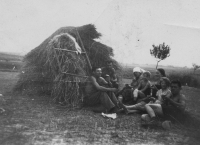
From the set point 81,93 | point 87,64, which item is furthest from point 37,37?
point 81,93

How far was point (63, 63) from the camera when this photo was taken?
13.9 ft

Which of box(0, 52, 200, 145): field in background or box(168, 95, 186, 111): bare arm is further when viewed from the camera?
box(168, 95, 186, 111): bare arm

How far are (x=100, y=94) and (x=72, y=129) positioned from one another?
115 cm

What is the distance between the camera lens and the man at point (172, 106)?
11.1 ft

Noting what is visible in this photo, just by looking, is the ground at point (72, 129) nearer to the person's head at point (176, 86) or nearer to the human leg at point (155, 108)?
the human leg at point (155, 108)

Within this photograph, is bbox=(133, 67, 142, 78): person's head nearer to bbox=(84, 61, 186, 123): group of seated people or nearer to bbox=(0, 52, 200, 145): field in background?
bbox=(84, 61, 186, 123): group of seated people

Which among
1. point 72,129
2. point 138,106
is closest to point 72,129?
point 72,129

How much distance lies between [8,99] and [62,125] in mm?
2023

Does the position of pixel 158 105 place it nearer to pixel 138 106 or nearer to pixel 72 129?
pixel 138 106

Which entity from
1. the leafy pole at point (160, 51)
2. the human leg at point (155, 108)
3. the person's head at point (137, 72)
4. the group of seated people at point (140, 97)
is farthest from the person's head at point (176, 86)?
the leafy pole at point (160, 51)

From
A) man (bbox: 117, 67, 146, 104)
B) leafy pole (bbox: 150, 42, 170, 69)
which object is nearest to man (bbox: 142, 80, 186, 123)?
man (bbox: 117, 67, 146, 104)

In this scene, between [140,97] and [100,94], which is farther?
[140,97]

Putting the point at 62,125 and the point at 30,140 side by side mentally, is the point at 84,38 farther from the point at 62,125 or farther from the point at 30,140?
the point at 30,140

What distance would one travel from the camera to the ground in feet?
9.00
